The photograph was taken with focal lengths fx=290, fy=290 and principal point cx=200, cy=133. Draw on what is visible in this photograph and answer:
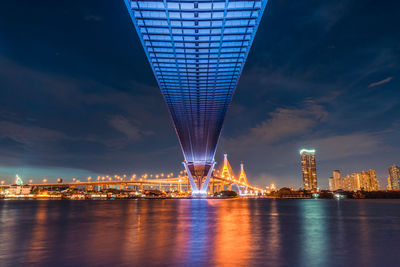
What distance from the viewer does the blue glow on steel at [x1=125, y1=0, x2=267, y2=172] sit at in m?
33.6

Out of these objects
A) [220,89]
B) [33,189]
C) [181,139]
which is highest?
[220,89]

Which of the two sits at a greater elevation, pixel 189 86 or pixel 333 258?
pixel 189 86

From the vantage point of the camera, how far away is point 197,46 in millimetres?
41812

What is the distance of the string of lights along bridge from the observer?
1323 inches

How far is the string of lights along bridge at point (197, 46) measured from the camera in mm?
33594

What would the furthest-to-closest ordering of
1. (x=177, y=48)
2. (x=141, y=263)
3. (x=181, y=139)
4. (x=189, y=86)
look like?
(x=181, y=139) < (x=189, y=86) < (x=177, y=48) < (x=141, y=263)

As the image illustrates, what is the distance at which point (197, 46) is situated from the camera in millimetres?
41812

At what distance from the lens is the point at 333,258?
8945 millimetres

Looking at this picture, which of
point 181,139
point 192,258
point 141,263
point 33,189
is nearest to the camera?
point 141,263

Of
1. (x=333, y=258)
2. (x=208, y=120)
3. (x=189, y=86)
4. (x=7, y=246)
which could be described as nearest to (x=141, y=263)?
(x=333, y=258)

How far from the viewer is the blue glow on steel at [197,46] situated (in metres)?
33.6

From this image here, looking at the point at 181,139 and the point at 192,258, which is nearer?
the point at 192,258

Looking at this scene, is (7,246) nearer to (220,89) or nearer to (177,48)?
(177,48)

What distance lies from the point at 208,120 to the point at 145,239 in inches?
2353
